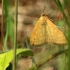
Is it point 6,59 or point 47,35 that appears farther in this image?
point 47,35

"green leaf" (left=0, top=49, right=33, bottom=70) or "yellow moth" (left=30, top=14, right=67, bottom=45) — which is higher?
"yellow moth" (left=30, top=14, right=67, bottom=45)

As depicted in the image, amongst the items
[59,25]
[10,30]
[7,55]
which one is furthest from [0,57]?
[59,25]

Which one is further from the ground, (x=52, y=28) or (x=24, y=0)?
(x=24, y=0)

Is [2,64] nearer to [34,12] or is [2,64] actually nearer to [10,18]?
[10,18]

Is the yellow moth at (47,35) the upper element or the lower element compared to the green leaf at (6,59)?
upper

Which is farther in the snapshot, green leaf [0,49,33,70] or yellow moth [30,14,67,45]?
yellow moth [30,14,67,45]

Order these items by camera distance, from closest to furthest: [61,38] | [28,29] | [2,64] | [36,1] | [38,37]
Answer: [2,64], [61,38], [38,37], [28,29], [36,1]

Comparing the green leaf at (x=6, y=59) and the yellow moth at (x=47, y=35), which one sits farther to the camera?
the yellow moth at (x=47, y=35)

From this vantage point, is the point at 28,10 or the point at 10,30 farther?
the point at 28,10
